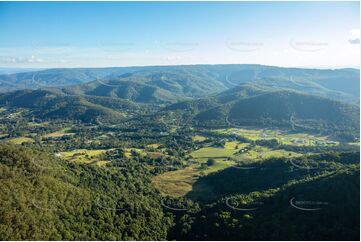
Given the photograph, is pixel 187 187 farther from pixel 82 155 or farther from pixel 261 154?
pixel 82 155

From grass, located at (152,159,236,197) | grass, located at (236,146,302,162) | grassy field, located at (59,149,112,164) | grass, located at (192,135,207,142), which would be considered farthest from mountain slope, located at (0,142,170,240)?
grass, located at (192,135,207,142)

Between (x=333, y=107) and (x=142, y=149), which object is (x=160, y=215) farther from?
(x=333, y=107)

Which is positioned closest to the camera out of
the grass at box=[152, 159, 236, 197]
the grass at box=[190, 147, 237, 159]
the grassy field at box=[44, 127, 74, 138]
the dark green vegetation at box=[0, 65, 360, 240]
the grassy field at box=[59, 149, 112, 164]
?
the dark green vegetation at box=[0, 65, 360, 240]

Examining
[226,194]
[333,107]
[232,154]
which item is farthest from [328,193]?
[333,107]

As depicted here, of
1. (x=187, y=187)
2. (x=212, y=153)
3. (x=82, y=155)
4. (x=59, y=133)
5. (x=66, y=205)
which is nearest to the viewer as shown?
(x=66, y=205)

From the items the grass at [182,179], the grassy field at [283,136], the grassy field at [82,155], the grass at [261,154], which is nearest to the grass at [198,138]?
the grassy field at [283,136]

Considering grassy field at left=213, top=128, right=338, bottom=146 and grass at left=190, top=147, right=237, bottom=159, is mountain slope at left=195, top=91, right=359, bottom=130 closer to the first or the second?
grassy field at left=213, top=128, right=338, bottom=146

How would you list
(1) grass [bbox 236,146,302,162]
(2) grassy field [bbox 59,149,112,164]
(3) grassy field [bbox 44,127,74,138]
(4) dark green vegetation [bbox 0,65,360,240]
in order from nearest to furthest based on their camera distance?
(4) dark green vegetation [bbox 0,65,360,240], (1) grass [bbox 236,146,302,162], (2) grassy field [bbox 59,149,112,164], (3) grassy field [bbox 44,127,74,138]

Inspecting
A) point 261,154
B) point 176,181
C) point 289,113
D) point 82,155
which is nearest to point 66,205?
point 176,181

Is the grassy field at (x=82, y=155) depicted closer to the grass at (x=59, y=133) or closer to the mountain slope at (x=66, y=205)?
the mountain slope at (x=66, y=205)

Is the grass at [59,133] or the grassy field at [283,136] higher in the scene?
the grassy field at [283,136]

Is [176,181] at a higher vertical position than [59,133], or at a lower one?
higher
